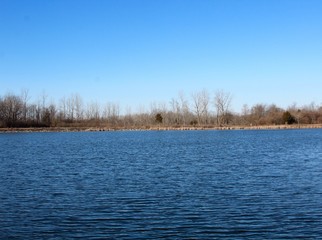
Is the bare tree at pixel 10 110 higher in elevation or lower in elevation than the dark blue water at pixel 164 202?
higher

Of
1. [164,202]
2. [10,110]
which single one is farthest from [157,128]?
[164,202]

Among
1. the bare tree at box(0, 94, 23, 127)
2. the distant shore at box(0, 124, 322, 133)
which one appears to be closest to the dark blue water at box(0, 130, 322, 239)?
the distant shore at box(0, 124, 322, 133)

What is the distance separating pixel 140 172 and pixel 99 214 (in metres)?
8.94

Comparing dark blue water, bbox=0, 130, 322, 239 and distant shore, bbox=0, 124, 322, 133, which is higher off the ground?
distant shore, bbox=0, 124, 322, 133

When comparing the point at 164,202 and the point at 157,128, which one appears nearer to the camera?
the point at 164,202

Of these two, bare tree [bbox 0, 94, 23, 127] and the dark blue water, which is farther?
bare tree [bbox 0, 94, 23, 127]

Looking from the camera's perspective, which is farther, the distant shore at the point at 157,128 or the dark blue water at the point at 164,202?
the distant shore at the point at 157,128

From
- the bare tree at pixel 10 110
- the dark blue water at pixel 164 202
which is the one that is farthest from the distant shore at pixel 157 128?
the dark blue water at pixel 164 202

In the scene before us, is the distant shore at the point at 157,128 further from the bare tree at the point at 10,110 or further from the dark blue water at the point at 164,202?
the dark blue water at the point at 164,202

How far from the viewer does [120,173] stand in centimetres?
2066

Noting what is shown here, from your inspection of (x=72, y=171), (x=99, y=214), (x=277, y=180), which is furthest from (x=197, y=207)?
(x=72, y=171)

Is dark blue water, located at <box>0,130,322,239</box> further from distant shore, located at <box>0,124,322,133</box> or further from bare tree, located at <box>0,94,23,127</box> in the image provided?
bare tree, located at <box>0,94,23,127</box>

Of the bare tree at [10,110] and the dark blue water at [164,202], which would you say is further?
the bare tree at [10,110]

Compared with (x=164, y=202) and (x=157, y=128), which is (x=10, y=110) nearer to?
(x=157, y=128)
